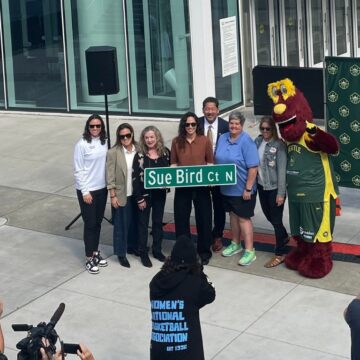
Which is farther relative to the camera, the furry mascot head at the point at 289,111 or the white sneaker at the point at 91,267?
the white sneaker at the point at 91,267

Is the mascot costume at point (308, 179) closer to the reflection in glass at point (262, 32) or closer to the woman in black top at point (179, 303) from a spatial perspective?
the woman in black top at point (179, 303)

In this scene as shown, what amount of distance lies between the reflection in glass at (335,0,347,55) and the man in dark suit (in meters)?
11.1

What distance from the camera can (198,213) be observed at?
32.7 feet

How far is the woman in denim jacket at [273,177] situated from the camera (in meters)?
9.59

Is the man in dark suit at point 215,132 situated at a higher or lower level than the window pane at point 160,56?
lower

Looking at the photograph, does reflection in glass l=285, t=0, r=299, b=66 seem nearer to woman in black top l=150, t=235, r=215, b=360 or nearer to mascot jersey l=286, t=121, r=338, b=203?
mascot jersey l=286, t=121, r=338, b=203

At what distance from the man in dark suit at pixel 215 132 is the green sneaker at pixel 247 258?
49 cm

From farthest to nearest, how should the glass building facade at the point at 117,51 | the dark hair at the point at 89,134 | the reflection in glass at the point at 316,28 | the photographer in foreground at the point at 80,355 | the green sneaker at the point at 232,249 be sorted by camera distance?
1. the reflection in glass at the point at 316,28
2. the glass building facade at the point at 117,51
3. the green sneaker at the point at 232,249
4. the dark hair at the point at 89,134
5. the photographer in foreground at the point at 80,355

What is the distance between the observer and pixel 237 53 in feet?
55.7

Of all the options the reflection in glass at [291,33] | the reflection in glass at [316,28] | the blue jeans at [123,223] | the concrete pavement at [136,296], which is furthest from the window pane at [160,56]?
the blue jeans at [123,223]

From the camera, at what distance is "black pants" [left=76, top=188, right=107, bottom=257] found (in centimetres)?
993

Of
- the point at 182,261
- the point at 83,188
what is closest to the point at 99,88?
the point at 83,188

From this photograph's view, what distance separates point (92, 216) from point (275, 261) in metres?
1.93

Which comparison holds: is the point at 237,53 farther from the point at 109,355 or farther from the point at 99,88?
the point at 109,355
